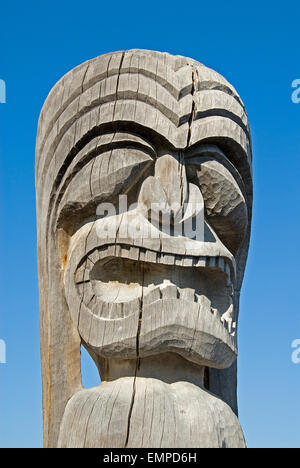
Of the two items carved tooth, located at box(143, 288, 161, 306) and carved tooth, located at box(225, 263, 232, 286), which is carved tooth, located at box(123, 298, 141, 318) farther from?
carved tooth, located at box(225, 263, 232, 286)

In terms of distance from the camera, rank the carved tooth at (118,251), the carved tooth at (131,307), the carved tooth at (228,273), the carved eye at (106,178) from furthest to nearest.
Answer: the carved tooth at (228,273) → the carved eye at (106,178) → the carved tooth at (118,251) → the carved tooth at (131,307)

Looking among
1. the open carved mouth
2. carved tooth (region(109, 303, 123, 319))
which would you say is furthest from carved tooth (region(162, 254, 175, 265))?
carved tooth (region(109, 303, 123, 319))

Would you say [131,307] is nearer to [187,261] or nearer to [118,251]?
[118,251]

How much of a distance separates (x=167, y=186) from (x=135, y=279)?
2.02 ft

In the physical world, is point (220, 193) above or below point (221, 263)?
above

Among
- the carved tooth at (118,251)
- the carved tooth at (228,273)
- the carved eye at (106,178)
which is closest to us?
the carved tooth at (118,251)

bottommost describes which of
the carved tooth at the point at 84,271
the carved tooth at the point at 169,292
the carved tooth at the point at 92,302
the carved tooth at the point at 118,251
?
the carved tooth at the point at 92,302

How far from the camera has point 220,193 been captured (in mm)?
4621

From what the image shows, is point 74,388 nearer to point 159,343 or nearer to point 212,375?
point 159,343

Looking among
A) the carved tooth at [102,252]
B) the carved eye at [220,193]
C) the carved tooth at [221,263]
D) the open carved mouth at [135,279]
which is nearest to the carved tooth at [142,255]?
the open carved mouth at [135,279]

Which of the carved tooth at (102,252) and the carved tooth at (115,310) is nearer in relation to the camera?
the carved tooth at (115,310)

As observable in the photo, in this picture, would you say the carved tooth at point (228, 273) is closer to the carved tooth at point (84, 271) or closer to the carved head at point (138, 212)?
the carved head at point (138, 212)

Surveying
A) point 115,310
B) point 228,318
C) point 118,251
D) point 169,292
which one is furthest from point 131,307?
point 228,318

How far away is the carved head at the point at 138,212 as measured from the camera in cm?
422
